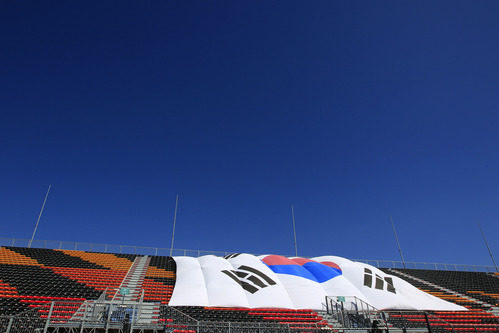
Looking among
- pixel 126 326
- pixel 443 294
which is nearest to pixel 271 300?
pixel 126 326

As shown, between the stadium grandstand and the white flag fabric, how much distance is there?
0.19 feet

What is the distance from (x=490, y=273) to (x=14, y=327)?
3935cm

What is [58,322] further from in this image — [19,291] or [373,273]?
[373,273]

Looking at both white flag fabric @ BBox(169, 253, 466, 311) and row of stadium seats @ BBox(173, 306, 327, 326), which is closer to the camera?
row of stadium seats @ BBox(173, 306, 327, 326)

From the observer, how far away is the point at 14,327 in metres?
10.1

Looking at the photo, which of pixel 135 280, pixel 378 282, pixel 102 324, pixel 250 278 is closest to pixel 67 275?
pixel 135 280

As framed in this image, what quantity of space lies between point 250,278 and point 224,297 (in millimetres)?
2446

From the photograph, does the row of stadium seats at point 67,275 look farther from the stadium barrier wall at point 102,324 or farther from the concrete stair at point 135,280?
the stadium barrier wall at point 102,324

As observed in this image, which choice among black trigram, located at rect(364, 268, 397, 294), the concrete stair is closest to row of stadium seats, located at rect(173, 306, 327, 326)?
the concrete stair

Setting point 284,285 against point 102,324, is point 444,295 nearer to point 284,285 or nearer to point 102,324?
point 284,285

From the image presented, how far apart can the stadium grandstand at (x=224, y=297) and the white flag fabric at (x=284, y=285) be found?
58 millimetres

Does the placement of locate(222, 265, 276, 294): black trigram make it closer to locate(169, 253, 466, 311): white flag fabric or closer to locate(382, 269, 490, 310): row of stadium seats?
locate(169, 253, 466, 311): white flag fabric

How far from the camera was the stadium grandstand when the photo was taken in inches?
466

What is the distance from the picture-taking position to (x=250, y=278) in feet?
57.5
